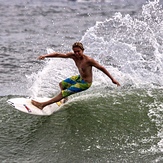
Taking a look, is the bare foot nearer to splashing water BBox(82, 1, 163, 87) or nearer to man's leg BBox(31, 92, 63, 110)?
man's leg BBox(31, 92, 63, 110)

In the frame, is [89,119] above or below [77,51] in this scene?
below

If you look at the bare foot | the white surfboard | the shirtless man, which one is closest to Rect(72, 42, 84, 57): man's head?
the shirtless man

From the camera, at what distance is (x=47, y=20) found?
33188 millimetres

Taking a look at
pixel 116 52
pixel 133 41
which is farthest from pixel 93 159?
pixel 133 41

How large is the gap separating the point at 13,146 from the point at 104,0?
40.6m

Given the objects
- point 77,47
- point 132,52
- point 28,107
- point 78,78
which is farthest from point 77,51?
point 132,52

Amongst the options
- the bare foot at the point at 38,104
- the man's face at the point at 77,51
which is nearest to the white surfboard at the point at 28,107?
the bare foot at the point at 38,104

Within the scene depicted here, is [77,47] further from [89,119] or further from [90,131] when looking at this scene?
[90,131]

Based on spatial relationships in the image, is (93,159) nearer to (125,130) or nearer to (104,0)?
(125,130)

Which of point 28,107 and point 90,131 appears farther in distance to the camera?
point 28,107

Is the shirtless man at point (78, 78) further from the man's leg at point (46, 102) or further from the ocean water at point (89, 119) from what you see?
the ocean water at point (89, 119)

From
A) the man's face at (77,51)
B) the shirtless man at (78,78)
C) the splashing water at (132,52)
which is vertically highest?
the man's face at (77,51)

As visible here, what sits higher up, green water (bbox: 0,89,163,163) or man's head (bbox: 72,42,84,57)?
man's head (bbox: 72,42,84,57)

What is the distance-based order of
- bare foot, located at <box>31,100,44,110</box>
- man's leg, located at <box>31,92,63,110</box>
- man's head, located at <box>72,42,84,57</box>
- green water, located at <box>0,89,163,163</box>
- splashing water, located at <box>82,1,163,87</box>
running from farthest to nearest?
splashing water, located at <box>82,1,163,87</box>, bare foot, located at <box>31,100,44,110</box>, man's leg, located at <box>31,92,63,110</box>, man's head, located at <box>72,42,84,57</box>, green water, located at <box>0,89,163,163</box>
